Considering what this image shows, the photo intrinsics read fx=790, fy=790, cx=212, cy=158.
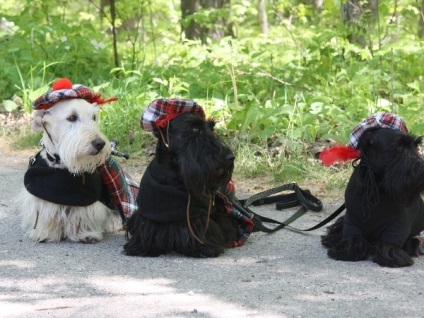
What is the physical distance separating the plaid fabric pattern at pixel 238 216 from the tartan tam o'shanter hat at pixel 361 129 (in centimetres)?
75

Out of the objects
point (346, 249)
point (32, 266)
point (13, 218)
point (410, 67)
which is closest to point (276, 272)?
point (346, 249)

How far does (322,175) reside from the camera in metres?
7.04

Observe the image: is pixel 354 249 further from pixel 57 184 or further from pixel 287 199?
pixel 57 184

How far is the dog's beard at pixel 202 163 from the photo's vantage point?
4634 millimetres

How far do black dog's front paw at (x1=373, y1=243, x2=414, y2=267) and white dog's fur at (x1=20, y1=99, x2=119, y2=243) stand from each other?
5.97ft

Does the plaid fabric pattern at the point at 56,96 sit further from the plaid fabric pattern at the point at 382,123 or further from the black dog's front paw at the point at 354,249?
the black dog's front paw at the point at 354,249

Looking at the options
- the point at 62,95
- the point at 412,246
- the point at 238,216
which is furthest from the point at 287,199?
the point at 62,95

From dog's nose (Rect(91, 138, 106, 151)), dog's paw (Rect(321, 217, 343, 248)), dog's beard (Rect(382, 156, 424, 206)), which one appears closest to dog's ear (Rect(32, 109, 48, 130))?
dog's nose (Rect(91, 138, 106, 151))

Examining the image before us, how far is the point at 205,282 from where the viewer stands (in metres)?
4.47

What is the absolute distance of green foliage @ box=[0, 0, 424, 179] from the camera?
7.86 meters

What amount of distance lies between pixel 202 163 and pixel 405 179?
45.7 inches

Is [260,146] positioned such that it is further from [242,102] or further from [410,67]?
[410,67]

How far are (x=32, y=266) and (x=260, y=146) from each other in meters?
3.37

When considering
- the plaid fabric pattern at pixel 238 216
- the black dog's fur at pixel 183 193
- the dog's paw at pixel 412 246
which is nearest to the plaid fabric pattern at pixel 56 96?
the black dog's fur at pixel 183 193
